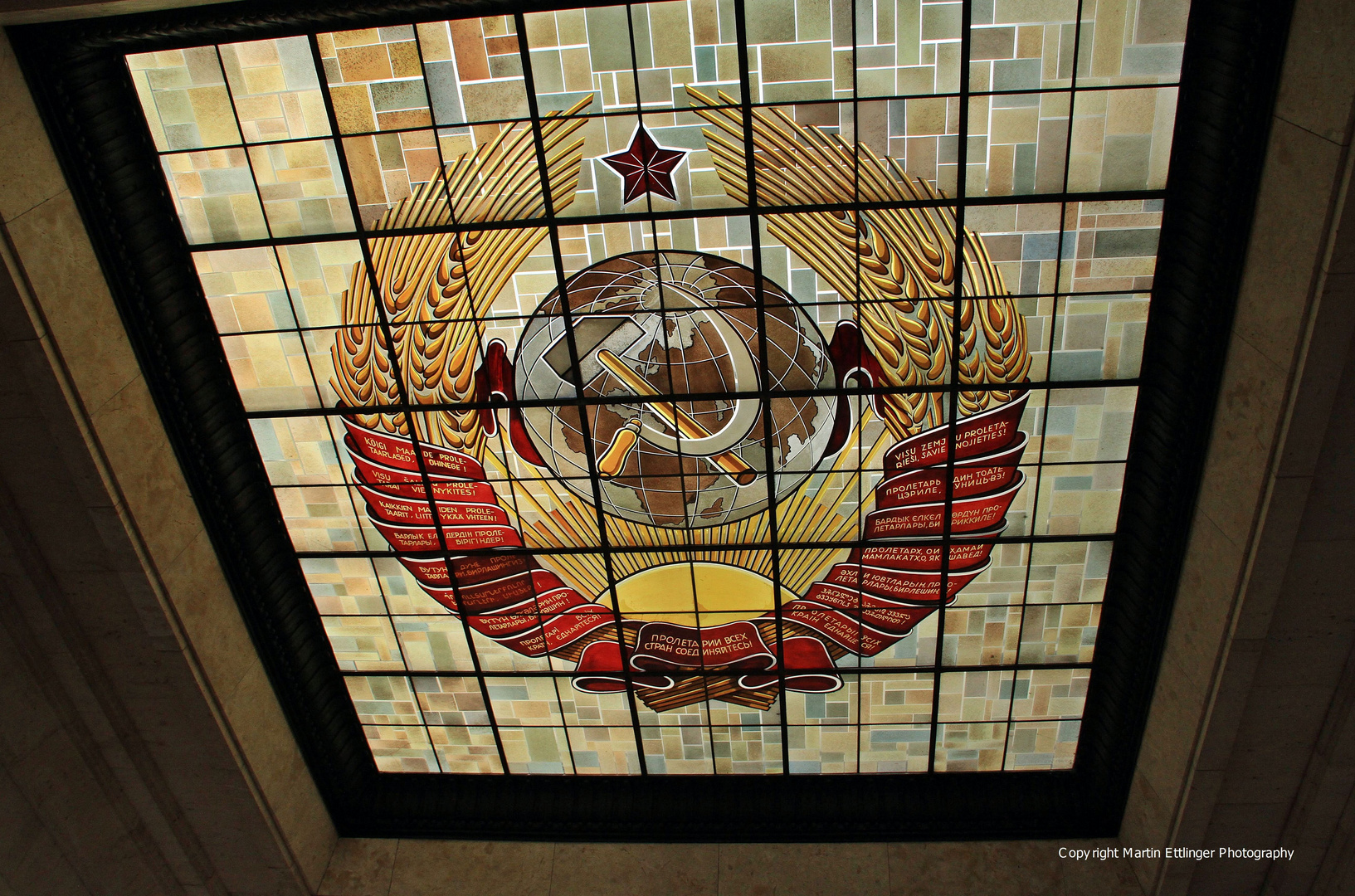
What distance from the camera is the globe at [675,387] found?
5.57 m

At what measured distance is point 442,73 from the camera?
5113mm

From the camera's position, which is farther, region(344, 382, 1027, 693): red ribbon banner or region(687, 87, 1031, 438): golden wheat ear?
region(344, 382, 1027, 693): red ribbon banner

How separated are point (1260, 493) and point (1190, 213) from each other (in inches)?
69.3

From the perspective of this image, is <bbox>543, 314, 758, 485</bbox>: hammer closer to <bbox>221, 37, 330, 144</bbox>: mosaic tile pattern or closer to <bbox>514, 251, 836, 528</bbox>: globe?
<bbox>514, 251, 836, 528</bbox>: globe

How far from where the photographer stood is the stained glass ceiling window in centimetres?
503

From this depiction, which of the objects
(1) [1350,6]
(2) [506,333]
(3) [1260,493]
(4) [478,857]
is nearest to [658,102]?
(2) [506,333]

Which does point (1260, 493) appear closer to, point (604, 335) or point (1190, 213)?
point (1190, 213)

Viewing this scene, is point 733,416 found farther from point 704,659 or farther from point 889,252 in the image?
point 704,659

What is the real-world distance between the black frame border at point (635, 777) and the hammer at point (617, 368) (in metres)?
1.98

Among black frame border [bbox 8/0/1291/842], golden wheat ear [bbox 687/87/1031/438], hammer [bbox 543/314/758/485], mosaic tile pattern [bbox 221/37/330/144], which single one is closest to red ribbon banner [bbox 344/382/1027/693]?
golden wheat ear [bbox 687/87/1031/438]

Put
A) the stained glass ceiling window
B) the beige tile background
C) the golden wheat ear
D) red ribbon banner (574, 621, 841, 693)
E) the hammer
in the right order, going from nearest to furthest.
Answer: the beige tile background
the stained glass ceiling window
the golden wheat ear
the hammer
red ribbon banner (574, 621, 841, 693)

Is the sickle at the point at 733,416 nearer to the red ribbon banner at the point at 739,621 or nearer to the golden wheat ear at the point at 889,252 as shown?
the golden wheat ear at the point at 889,252

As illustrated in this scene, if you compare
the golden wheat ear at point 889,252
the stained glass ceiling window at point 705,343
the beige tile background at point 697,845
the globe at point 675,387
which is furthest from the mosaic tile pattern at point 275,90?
the golden wheat ear at point 889,252

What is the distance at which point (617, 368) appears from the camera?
19.0 feet
